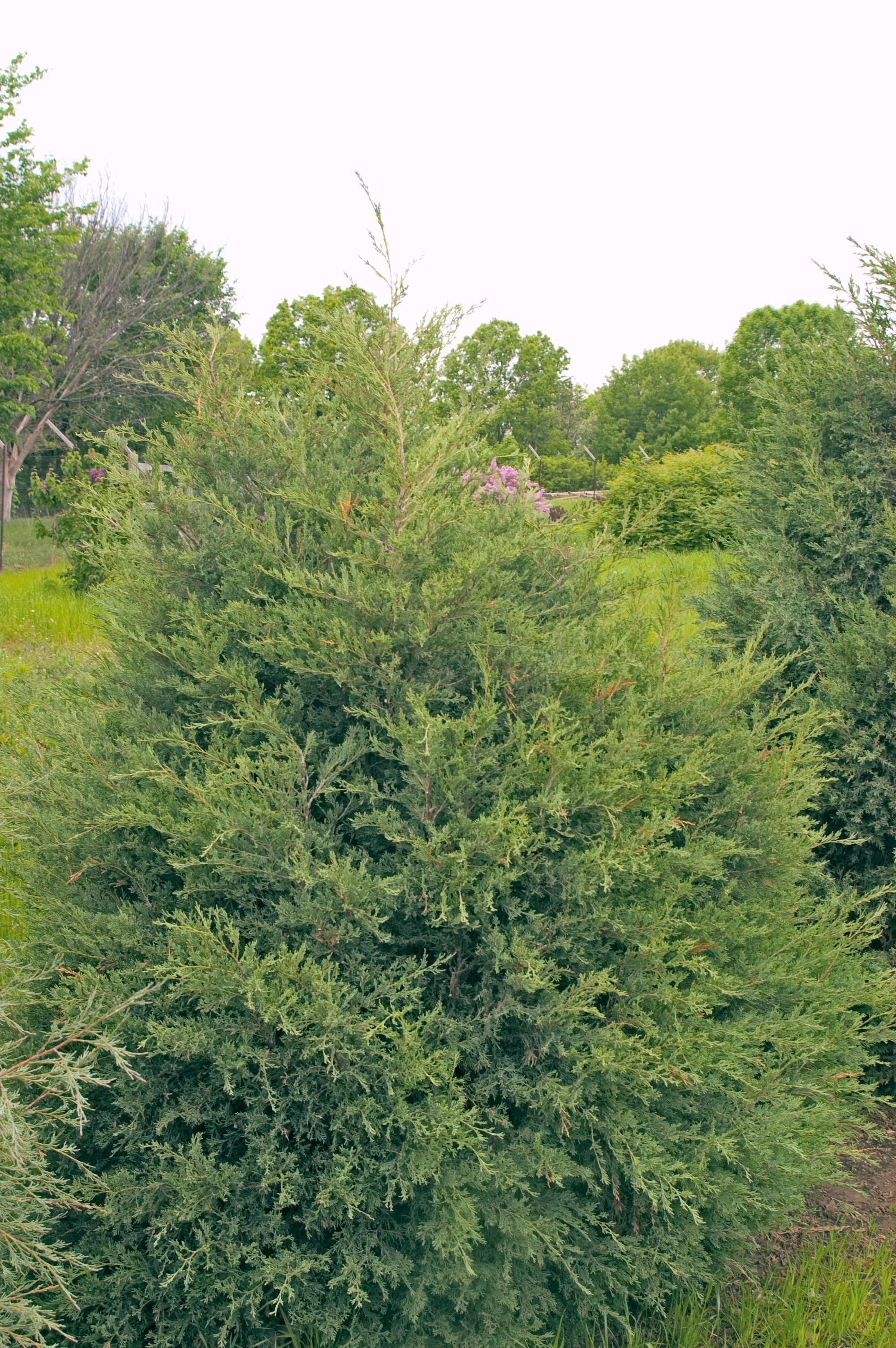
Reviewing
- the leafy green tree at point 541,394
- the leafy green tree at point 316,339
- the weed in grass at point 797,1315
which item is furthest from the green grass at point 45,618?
the leafy green tree at point 541,394

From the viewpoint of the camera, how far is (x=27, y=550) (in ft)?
86.4

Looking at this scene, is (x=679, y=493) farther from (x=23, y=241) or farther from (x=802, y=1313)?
(x=23, y=241)

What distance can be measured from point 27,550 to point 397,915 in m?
27.0

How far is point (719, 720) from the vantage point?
2.95 metres

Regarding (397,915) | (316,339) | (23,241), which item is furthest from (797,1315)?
(23,241)

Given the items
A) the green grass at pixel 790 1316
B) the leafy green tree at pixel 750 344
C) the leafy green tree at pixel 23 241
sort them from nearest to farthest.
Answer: the green grass at pixel 790 1316 < the leafy green tree at pixel 23 241 < the leafy green tree at pixel 750 344

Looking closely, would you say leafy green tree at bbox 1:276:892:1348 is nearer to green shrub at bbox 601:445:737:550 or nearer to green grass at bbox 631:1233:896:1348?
green grass at bbox 631:1233:896:1348

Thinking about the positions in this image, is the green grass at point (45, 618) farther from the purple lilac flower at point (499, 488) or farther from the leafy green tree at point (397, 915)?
the leafy green tree at point (397, 915)

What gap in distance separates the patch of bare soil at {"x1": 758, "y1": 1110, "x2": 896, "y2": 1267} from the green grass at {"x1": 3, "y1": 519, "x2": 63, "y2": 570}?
61.8ft

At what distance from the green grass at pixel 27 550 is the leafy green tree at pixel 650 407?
3884 centimetres

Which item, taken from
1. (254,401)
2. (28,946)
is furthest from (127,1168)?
(254,401)

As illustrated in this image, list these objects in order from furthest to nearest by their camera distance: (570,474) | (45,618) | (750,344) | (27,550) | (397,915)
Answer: (750,344) → (570,474) → (27,550) → (45,618) → (397,915)

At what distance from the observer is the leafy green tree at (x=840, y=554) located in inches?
152

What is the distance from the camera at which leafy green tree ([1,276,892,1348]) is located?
7.25 feet
